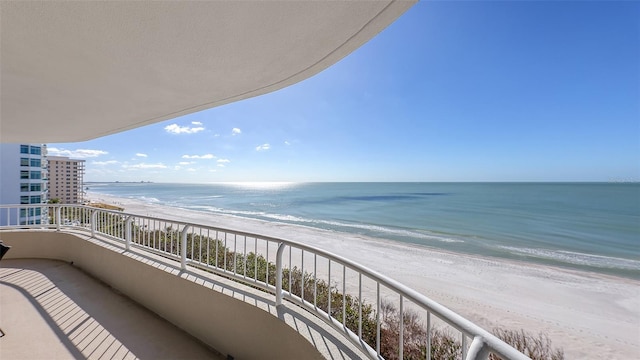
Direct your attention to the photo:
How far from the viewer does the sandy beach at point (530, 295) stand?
522 centimetres

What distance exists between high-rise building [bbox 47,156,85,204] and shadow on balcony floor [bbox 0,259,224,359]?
5341 centimetres

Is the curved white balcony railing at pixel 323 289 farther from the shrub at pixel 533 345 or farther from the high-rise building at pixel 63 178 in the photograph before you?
the high-rise building at pixel 63 178

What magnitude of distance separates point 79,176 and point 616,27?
7193cm

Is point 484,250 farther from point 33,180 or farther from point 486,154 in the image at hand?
point 33,180

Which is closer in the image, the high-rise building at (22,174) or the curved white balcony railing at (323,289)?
the curved white balcony railing at (323,289)

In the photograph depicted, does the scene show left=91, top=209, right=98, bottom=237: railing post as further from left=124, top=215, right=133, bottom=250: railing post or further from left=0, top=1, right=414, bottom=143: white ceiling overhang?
left=0, top=1, right=414, bottom=143: white ceiling overhang

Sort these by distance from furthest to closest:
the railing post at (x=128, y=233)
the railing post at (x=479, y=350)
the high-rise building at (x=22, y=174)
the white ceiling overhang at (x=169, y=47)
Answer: the high-rise building at (x=22, y=174)
the railing post at (x=128, y=233)
the white ceiling overhang at (x=169, y=47)
the railing post at (x=479, y=350)

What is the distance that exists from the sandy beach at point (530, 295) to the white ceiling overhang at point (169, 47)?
4066 mm

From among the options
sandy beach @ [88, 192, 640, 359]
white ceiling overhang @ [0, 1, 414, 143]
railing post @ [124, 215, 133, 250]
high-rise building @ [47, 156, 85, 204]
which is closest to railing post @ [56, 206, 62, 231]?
railing post @ [124, 215, 133, 250]

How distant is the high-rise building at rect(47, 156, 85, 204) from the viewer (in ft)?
141

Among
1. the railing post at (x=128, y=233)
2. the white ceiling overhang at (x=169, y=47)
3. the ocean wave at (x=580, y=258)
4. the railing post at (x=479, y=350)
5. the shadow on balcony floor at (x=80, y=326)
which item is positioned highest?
the white ceiling overhang at (x=169, y=47)

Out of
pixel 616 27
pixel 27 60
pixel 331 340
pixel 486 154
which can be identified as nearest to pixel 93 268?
pixel 27 60

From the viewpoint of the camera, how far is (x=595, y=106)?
71.2 ft

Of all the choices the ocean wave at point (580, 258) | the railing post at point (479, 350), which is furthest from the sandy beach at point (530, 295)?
the railing post at point (479, 350)
